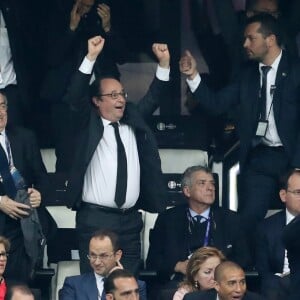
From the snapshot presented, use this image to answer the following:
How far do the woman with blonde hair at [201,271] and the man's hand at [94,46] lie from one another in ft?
5.70

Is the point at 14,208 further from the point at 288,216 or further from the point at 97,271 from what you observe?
the point at 288,216

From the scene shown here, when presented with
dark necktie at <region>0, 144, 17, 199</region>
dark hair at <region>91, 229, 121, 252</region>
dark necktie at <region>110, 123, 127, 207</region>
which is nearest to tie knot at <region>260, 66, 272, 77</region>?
dark necktie at <region>110, 123, 127, 207</region>

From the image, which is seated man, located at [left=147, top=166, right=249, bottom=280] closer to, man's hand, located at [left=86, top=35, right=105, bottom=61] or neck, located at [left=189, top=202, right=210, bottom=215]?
neck, located at [left=189, top=202, right=210, bottom=215]

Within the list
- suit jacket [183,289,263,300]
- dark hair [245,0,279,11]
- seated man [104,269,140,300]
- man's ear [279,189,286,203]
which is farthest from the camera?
dark hair [245,0,279,11]

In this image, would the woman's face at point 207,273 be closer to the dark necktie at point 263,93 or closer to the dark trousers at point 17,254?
the dark trousers at point 17,254

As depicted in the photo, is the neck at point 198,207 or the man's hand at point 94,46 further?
the neck at point 198,207

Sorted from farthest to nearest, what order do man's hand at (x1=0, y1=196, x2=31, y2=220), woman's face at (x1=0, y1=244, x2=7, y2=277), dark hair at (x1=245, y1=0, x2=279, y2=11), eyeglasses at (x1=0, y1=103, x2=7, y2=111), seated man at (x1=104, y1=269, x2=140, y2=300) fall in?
dark hair at (x1=245, y1=0, x2=279, y2=11), eyeglasses at (x1=0, y1=103, x2=7, y2=111), man's hand at (x1=0, y1=196, x2=31, y2=220), woman's face at (x1=0, y1=244, x2=7, y2=277), seated man at (x1=104, y1=269, x2=140, y2=300)

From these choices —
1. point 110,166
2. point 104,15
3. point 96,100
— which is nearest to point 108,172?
point 110,166

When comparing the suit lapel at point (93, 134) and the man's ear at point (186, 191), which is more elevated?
the suit lapel at point (93, 134)

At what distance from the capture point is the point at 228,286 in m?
12.5

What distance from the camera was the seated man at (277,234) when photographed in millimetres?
13469

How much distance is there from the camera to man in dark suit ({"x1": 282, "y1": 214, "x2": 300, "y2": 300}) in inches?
435

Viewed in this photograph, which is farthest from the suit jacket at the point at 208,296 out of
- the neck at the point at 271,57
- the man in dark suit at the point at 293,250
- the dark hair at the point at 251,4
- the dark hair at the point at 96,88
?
the dark hair at the point at 251,4

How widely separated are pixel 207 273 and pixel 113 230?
0.91 meters
